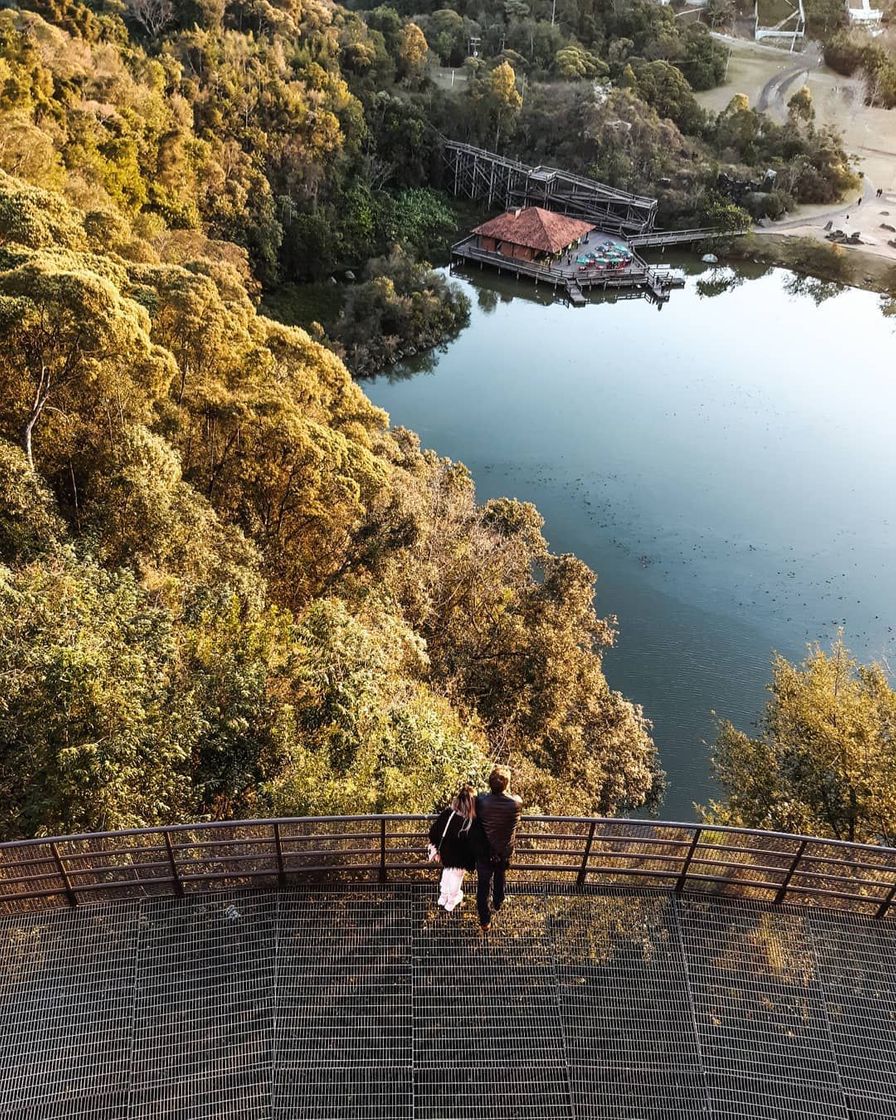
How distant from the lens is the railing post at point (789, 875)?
6.60 meters

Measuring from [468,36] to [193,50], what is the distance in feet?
83.2

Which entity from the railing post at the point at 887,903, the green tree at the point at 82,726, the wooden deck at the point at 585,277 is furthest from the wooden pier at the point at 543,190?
the railing post at the point at 887,903

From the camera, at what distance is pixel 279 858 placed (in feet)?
21.2

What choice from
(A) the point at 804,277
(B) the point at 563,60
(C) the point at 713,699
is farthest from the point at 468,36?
(C) the point at 713,699

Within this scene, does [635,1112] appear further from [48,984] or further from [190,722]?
[190,722]

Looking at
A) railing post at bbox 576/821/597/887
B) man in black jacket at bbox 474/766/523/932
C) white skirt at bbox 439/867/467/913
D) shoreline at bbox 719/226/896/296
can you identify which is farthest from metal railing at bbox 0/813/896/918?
shoreline at bbox 719/226/896/296

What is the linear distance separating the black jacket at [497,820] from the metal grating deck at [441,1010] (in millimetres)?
1217

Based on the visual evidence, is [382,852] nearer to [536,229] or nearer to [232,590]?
[232,590]

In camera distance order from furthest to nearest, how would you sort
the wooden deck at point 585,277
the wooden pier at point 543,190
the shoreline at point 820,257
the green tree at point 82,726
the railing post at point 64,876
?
the wooden pier at point 543,190 < the shoreline at point 820,257 < the wooden deck at point 585,277 < the green tree at point 82,726 < the railing post at point 64,876

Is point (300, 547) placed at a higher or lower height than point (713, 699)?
higher

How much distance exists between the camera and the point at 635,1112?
5.61 meters

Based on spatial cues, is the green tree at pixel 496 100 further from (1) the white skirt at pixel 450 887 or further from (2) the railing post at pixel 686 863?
(1) the white skirt at pixel 450 887

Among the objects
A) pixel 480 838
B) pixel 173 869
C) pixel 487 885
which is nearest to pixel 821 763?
pixel 487 885

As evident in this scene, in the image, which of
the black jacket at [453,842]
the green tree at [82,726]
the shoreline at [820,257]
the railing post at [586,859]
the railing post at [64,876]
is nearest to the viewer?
the black jacket at [453,842]
